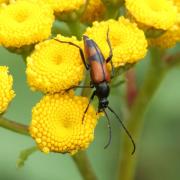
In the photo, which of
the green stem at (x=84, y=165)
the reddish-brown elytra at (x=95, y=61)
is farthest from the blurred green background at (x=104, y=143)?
the reddish-brown elytra at (x=95, y=61)

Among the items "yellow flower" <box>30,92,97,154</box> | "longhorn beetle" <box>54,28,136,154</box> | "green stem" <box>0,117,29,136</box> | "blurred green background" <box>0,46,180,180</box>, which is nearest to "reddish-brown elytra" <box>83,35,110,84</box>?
"longhorn beetle" <box>54,28,136,154</box>

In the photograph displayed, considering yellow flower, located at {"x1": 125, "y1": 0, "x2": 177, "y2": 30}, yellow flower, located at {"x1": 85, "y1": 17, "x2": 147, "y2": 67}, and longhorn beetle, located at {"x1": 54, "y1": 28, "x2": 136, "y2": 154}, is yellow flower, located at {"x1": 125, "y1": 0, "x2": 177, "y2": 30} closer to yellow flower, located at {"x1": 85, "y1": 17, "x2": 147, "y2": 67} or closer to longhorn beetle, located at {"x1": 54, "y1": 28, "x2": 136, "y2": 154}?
yellow flower, located at {"x1": 85, "y1": 17, "x2": 147, "y2": 67}

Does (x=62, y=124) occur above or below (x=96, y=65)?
below

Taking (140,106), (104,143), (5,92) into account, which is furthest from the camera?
(104,143)

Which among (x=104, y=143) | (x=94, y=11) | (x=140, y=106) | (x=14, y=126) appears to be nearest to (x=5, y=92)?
(x=14, y=126)

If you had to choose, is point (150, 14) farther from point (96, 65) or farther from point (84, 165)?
point (84, 165)
